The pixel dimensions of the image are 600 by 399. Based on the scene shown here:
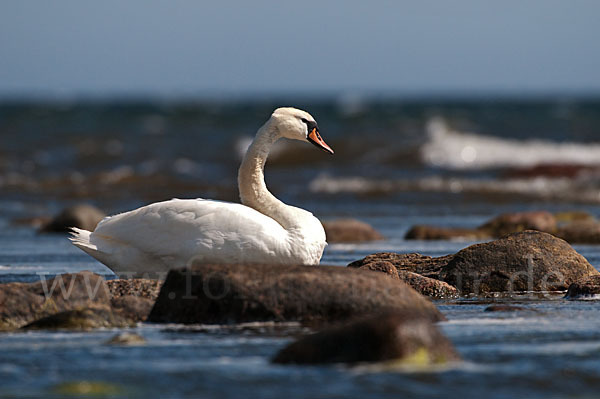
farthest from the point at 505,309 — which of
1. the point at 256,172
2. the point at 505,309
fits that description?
the point at 256,172

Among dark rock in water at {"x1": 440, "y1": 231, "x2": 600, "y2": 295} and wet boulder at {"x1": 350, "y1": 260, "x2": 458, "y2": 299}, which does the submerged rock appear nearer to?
wet boulder at {"x1": 350, "y1": 260, "x2": 458, "y2": 299}

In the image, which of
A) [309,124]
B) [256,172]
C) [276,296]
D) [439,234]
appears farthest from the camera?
[439,234]

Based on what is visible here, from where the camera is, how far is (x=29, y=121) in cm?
3941

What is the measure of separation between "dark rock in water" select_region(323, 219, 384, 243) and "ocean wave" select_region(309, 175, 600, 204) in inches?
308

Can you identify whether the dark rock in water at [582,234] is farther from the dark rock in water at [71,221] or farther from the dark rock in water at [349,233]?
the dark rock in water at [71,221]

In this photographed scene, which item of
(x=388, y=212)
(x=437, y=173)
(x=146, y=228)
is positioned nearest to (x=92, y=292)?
(x=146, y=228)

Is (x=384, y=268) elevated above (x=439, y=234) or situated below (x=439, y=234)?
below

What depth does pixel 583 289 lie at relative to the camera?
273 inches

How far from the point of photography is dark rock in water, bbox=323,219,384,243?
11.8m

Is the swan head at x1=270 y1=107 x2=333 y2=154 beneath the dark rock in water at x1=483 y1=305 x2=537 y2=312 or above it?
above

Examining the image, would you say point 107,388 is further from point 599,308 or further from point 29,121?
point 29,121

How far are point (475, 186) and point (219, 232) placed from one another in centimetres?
1490

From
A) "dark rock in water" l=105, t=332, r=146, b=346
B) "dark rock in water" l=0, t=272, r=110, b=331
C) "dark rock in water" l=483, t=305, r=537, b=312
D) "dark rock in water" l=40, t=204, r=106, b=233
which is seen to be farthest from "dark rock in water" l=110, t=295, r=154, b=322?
"dark rock in water" l=40, t=204, r=106, b=233

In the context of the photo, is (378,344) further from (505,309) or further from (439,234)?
(439,234)
